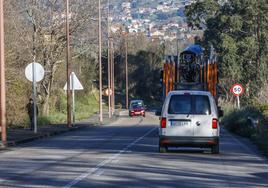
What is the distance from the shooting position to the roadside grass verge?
28969mm

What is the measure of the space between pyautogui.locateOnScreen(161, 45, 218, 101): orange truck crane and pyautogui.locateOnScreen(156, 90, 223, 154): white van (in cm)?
899

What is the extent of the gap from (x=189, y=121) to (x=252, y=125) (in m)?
13.5

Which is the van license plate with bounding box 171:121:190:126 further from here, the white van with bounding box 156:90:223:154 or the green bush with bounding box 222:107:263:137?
the green bush with bounding box 222:107:263:137

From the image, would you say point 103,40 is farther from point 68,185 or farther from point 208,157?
point 68,185

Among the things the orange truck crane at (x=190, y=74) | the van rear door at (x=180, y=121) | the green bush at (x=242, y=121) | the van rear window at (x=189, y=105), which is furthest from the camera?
the green bush at (x=242, y=121)

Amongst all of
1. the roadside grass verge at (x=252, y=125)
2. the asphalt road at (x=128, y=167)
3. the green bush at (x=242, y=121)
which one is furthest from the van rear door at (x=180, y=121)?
the green bush at (x=242, y=121)

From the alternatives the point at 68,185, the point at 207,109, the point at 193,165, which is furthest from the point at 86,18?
the point at 68,185

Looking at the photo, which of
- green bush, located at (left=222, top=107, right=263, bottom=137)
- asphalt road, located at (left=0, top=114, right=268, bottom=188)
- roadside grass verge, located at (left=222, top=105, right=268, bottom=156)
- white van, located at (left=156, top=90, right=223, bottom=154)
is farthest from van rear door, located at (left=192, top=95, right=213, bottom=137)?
green bush, located at (left=222, top=107, right=263, bottom=137)

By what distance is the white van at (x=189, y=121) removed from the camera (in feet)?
76.5

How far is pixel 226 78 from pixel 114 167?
154 ft

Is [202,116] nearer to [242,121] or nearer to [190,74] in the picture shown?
[190,74]

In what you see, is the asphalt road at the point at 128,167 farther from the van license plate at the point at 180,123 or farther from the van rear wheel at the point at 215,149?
the van license plate at the point at 180,123

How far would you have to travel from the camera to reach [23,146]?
Answer: 28500 millimetres

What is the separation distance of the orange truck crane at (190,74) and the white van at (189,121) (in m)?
8.99
